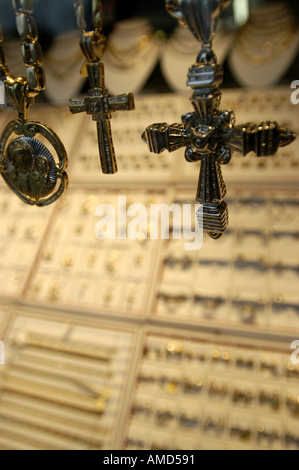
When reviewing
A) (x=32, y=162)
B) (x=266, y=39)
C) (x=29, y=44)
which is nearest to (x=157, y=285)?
(x=32, y=162)

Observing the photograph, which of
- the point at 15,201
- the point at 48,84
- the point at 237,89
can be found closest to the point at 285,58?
the point at 237,89

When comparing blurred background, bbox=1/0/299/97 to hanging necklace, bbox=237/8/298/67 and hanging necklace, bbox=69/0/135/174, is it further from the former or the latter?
hanging necklace, bbox=69/0/135/174

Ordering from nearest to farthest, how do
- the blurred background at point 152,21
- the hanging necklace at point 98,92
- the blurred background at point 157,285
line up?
1. the hanging necklace at point 98,92
2. the blurred background at point 157,285
3. the blurred background at point 152,21

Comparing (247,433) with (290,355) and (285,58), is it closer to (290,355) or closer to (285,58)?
(290,355)

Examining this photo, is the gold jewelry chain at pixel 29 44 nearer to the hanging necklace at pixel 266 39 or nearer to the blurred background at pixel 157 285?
the blurred background at pixel 157 285

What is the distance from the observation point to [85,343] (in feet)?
3.92

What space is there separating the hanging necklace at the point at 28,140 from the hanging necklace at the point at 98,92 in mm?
82

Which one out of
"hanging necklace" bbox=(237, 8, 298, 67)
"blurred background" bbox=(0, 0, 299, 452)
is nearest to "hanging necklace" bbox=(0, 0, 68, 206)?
"blurred background" bbox=(0, 0, 299, 452)

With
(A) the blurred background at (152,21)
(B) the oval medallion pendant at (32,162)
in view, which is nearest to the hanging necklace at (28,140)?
(B) the oval medallion pendant at (32,162)

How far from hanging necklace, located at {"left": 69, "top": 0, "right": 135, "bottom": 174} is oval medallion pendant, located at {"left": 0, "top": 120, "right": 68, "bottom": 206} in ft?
0.27

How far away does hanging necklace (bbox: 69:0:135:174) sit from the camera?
557 mm

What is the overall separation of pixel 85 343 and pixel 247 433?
0.58 meters

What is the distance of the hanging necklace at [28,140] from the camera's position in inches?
23.9

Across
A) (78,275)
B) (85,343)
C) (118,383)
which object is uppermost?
(78,275)
